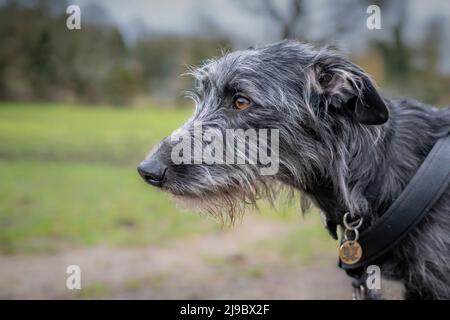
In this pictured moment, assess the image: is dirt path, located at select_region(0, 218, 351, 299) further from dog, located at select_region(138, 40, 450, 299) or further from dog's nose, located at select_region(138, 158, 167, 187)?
dog's nose, located at select_region(138, 158, 167, 187)

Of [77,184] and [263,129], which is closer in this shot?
[263,129]

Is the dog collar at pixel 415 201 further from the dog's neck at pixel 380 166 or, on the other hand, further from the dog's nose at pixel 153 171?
the dog's nose at pixel 153 171

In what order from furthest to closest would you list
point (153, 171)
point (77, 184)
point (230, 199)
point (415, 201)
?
point (77, 184) < point (230, 199) < point (153, 171) < point (415, 201)

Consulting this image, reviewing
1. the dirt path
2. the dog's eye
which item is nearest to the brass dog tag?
the dog's eye

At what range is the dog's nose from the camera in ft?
12.0

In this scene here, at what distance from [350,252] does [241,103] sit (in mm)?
1415

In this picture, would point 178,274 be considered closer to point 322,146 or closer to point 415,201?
point 322,146

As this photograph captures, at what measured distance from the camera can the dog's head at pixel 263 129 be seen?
12.1 ft

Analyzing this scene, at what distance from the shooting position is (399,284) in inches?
137

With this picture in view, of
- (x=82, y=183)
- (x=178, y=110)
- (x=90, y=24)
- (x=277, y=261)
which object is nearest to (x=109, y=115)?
(x=178, y=110)

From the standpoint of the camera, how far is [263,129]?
3.84 metres

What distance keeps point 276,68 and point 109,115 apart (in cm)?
2276

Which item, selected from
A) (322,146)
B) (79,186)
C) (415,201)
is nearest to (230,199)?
(322,146)
